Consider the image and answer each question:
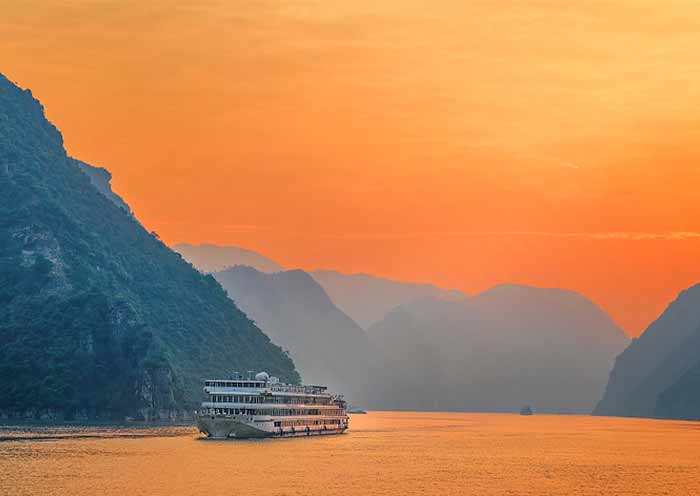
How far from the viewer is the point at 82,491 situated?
14838cm

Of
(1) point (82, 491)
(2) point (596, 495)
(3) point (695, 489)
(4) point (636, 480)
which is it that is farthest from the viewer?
(4) point (636, 480)

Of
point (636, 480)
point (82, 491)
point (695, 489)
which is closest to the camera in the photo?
point (82, 491)

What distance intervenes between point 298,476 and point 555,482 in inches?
1517

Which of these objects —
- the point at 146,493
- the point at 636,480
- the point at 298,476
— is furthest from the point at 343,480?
the point at 636,480

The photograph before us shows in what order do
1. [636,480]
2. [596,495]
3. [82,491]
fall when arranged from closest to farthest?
1. [82,491]
2. [596,495]
3. [636,480]

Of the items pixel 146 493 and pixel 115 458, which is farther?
pixel 115 458

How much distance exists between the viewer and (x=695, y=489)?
577ft

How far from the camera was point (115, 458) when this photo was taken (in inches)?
7790

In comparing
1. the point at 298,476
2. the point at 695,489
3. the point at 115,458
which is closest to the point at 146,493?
the point at 298,476

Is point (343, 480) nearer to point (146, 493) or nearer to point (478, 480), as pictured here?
point (478, 480)

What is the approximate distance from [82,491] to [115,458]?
1969 inches

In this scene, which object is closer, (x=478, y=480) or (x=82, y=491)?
(x=82, y=491)

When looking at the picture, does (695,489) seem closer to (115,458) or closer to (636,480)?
(636,480)

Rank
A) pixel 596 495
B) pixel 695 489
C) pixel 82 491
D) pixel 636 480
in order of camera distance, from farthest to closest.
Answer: pixel 636 480, pixel 695 489, pixel 596 495, pixel 82 491
